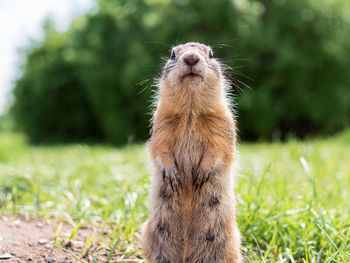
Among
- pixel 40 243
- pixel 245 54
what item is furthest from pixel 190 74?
pixel 245 54

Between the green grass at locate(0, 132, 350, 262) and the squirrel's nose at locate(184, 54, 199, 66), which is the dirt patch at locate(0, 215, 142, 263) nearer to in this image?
the green grass at locate(0, 132, 350, 262)

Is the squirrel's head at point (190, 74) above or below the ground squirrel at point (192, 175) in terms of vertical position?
above

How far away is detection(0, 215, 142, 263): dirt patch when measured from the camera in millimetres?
3001

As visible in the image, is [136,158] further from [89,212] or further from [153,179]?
[153,179]

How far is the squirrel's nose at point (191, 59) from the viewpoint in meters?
2.72

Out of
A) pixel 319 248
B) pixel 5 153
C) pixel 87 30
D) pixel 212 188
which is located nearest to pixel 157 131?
pixel 212 188

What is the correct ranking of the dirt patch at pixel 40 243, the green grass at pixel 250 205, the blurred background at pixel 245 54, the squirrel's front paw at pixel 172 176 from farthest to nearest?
1. the blurred background at pixel 245 54
2. the green grass at pixel 250 205
3. the dirt patch at pixel 40 243
4. the squirrel's front paw at pixel 172 176

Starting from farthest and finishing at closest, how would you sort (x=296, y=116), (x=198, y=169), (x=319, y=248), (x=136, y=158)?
1. (x=296, y=116)
2. (x=136, y=158)
3. (x=319, y=248)
4. (x=198, y=169)

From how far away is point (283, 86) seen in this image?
1550cm

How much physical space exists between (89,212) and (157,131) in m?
1.45

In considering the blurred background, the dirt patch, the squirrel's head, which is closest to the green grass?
the dirt patch

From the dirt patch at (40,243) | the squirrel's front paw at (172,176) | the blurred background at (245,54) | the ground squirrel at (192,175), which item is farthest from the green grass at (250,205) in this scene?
the blurred background at (245,54)

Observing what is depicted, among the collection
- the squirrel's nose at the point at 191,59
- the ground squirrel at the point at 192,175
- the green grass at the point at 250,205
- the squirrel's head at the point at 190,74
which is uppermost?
the squirrel's nose at the point at 191,59

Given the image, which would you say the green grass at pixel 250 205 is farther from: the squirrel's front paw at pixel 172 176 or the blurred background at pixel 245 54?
the blurred background at pixel 245 54
